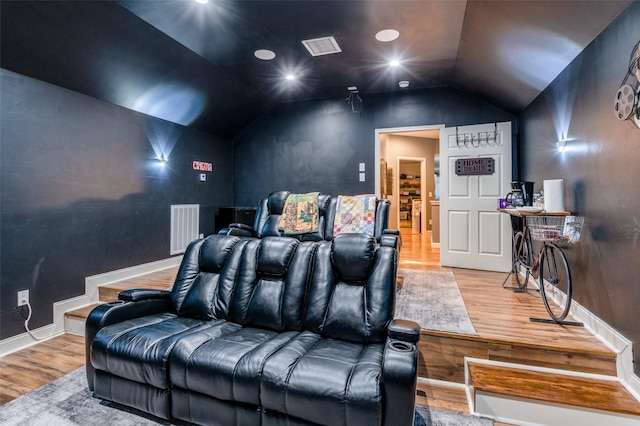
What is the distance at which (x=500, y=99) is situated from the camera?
4.25 m

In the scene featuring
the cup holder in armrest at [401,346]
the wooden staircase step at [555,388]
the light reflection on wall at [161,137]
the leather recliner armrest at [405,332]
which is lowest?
the wooden staircase step at [555,388]

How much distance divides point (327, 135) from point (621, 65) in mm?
3826

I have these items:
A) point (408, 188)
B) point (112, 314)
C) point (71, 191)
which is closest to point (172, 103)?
point (71, 191)

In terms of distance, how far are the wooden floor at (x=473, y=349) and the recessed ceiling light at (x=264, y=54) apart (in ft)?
11.1

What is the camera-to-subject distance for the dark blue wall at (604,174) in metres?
1.95

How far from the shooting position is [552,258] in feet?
9.75

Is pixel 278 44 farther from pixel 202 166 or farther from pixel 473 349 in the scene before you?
pixel 473 349

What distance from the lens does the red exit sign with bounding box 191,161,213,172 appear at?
5020mm

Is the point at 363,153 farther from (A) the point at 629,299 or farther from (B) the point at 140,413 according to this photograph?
(B) the point at 140,413

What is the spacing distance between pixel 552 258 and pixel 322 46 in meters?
3.19

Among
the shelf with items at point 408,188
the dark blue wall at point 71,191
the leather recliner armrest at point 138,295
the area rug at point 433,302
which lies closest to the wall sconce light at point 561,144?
the area rug at point 433,302

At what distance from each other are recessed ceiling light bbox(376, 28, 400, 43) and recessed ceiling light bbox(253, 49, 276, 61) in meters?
1.24

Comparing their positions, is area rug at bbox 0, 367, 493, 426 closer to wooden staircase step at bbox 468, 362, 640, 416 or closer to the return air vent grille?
wooden staircase step at bbox 468, 362, 640, 416

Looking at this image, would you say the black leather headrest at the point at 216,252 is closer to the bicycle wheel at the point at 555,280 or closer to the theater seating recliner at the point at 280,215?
the theater seating recliner at the point at 280,215
